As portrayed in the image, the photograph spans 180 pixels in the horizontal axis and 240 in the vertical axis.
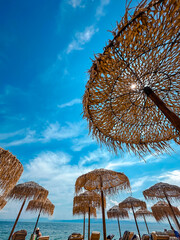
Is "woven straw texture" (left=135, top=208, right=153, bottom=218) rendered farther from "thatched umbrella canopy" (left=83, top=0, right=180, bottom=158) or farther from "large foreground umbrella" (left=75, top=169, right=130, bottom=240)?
"thatched umbrella canopy" (left=83, top=0, right=180, bottom=158)

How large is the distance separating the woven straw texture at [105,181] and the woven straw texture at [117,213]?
28.9ft

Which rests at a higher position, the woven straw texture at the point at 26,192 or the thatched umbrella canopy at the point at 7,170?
the woven straw texture at the point at 26,192

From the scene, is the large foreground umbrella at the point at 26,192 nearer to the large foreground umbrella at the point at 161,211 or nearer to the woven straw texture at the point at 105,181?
the woven straw texture at the point at 105,181

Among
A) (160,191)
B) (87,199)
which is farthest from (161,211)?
(87,199)

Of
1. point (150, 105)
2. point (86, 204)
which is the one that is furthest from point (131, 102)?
point (86, 204)

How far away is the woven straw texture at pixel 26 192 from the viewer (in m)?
6.92

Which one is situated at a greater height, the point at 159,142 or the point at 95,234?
the point at 159,142

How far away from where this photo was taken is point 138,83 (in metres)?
2.28

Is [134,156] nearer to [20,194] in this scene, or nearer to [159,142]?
[159,142]

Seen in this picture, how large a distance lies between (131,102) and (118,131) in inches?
29.5

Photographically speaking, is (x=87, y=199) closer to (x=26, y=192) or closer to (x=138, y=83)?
(x=26, y=192)

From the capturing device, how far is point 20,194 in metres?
7.02

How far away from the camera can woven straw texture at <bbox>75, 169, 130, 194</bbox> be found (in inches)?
199

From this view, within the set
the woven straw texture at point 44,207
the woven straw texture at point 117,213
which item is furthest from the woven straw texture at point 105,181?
the woven straw texture at point 117,213
